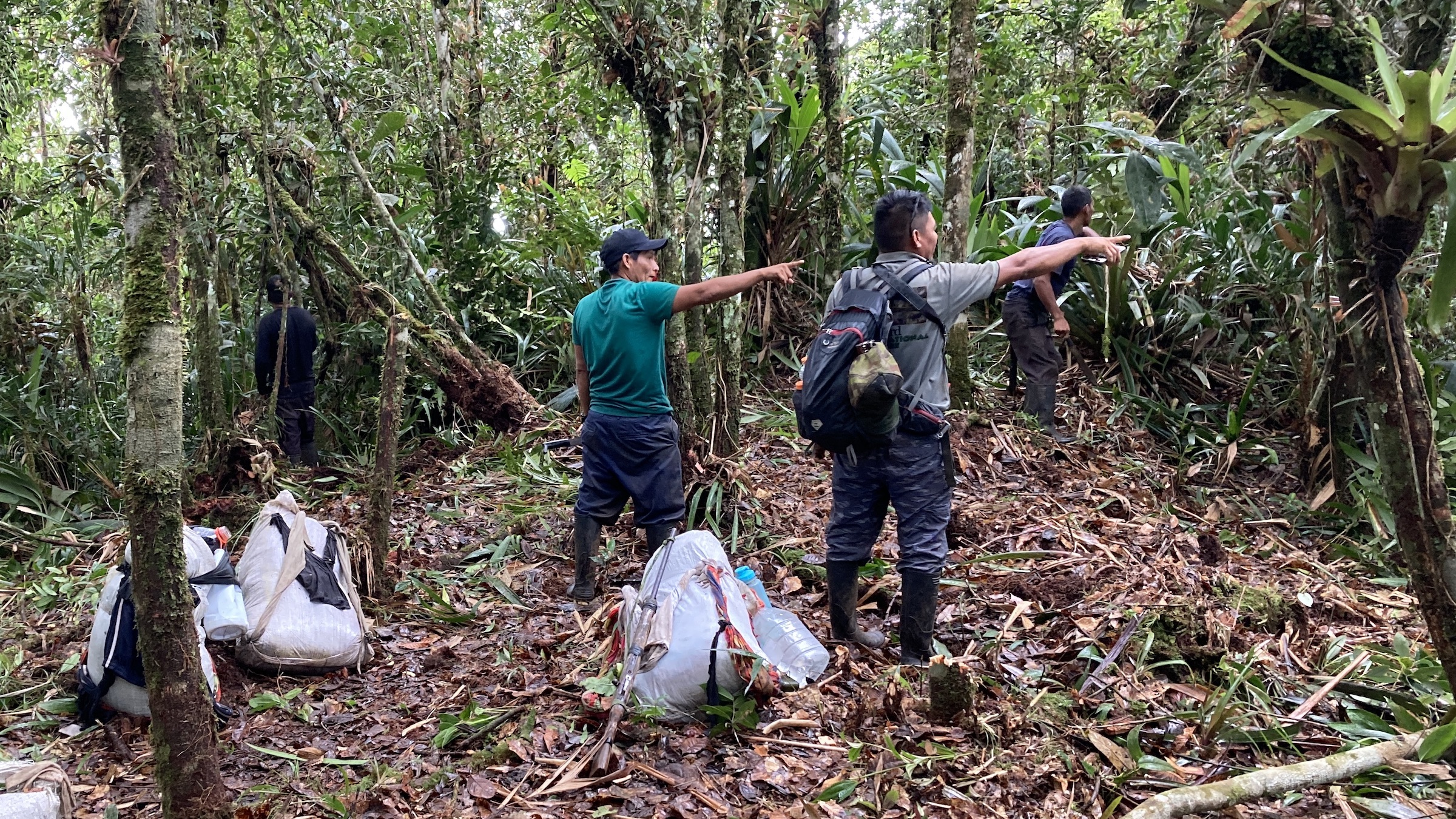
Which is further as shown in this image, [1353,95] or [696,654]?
[696,654]

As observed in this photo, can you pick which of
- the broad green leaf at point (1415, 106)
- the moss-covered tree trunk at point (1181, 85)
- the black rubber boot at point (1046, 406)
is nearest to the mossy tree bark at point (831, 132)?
the black rubber boot at point (1046, 406)

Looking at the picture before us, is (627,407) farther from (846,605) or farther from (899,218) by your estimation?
(899,218)

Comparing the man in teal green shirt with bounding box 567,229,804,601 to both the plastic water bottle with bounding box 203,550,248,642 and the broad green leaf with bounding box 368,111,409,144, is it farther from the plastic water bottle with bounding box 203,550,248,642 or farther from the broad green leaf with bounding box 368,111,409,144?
the broad green leaf with bounding box 368,111,409,144

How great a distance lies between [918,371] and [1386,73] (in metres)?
1.77

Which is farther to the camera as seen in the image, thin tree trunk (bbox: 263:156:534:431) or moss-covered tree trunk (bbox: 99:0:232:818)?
thin tree trunk (bbox: 263:156:534:431)

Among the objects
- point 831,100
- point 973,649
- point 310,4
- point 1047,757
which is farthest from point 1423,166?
point 310,4

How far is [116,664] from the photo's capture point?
3.40 m

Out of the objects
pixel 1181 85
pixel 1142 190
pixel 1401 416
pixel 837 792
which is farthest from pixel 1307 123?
pixel 1181 85

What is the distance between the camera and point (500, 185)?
29.2ft

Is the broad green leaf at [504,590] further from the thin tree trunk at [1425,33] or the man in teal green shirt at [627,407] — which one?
the thin tree trunk at [1425,33]

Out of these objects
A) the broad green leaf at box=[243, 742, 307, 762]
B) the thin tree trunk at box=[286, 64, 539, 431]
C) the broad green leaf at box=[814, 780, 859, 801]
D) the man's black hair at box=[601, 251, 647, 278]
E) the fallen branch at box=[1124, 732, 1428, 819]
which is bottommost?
the broad green leaf at box=[814, 780, 859, 801]

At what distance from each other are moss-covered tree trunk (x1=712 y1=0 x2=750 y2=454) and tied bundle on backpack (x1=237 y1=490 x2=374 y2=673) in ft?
7.22

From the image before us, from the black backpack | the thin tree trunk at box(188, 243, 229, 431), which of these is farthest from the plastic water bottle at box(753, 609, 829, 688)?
the thin tree trunk at box(188, 243, 229, 431)

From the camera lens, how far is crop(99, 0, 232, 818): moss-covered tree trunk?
99.4 inches
